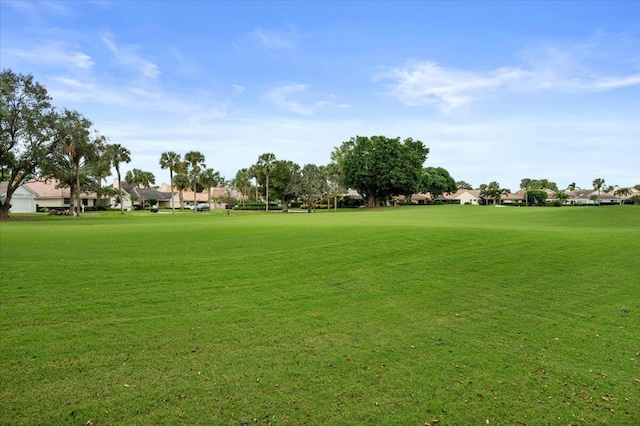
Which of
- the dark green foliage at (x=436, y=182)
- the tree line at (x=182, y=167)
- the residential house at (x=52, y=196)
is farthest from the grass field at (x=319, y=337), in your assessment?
the dark green foliage at (x=436, y=182)

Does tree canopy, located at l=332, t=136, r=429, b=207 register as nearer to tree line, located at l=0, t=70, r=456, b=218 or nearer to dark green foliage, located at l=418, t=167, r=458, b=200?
tree line, located at l=0, t=70, r=456, b=218

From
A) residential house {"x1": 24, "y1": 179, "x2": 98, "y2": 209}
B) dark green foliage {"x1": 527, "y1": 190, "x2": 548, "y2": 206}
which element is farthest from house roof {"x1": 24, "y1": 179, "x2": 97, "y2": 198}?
dark green foliage {"x1": 527, "y1": 190, "x2": 548, "y2": 206}

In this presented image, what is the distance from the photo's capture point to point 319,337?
7875mm

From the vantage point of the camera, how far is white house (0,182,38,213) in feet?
272

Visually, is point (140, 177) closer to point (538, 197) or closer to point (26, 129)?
point (26, 129)

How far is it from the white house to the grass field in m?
86.8

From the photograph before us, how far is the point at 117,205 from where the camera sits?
344 ft

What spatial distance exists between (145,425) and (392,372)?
145 inches

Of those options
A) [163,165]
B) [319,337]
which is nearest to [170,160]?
[163,165]

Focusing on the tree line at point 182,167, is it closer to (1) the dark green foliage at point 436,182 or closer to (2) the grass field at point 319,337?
(1) the dark green foliage at point 436,182

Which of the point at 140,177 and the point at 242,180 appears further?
the point at 242,180

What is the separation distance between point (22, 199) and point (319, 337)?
9864cm

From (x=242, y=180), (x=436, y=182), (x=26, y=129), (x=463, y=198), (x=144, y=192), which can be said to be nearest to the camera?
(x=26, y=129)

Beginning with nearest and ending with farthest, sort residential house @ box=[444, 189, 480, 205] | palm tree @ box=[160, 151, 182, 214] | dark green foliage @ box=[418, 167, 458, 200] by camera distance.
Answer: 1. palm tree @ box=[160, 151, 182, 214]
2. dark green foliage @ box=[418, 167, 458, 200]
3. residential house @ box=[444, 189, 480, 205]
